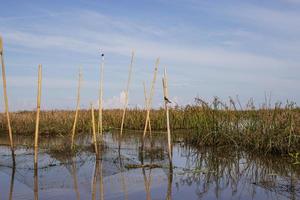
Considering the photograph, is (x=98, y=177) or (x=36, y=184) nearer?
(x=36, y=184)

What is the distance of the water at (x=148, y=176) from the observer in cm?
587

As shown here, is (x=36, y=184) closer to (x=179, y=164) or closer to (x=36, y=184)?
(x=36, y=184)

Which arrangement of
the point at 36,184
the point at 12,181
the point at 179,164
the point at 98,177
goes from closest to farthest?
1. the point at 36,184
2. the point at 12,181
3. the point at 98,177
4. the point at 179,164

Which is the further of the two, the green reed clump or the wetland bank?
the green reed clump

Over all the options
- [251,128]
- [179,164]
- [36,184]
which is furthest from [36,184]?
[251,128]

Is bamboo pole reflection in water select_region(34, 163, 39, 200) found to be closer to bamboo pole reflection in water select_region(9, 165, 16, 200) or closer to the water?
the water

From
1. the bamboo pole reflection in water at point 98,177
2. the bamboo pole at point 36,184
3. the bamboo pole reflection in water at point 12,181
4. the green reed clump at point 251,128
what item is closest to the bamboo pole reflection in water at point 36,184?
the bamboo pole at point 36,184

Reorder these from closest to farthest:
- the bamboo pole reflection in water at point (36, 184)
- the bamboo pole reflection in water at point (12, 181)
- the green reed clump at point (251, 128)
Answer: the bamboo pole reflection in water at point (36, 184)
the bamboo pole reflection in water at point (12, 181)
the green reed clump at point (251, 128)

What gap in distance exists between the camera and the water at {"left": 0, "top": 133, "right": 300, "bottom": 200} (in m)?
5.87

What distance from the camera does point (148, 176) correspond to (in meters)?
7.16

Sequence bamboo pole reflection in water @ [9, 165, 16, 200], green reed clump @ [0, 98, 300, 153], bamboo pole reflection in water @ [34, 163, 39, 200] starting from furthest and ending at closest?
green reed clump @ [0, 98, 300, 153]
bamboo pole reflection in water @ [9, 165, 16, 200]
bamboo pole reflection in water @ [34, 163, 39, 200]

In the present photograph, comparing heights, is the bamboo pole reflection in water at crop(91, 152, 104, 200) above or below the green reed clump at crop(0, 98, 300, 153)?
below

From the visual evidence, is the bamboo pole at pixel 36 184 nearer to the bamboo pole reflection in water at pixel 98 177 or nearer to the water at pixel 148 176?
the water at pixel 148 176

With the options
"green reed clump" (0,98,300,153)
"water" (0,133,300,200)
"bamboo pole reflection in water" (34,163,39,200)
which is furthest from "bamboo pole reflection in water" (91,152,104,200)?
"green reed clump" (0,98,300,153)
